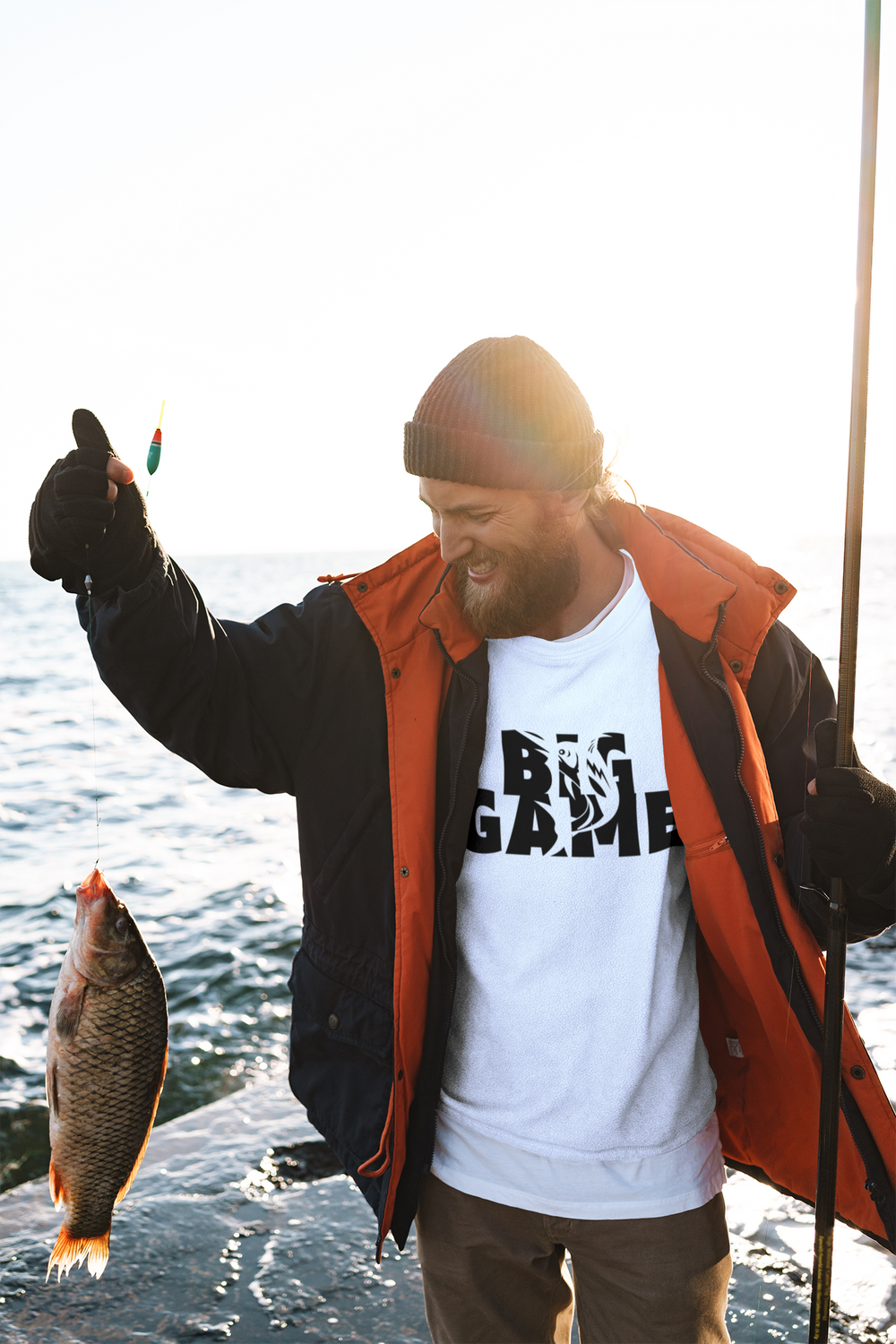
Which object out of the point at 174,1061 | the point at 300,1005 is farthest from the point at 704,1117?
the point at 174,1061

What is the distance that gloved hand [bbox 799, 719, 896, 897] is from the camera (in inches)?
79.7

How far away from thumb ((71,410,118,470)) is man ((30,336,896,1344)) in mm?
242

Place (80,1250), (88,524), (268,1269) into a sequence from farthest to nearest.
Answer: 1. (268,1269)
2. (80,1250)
3. (88,524)

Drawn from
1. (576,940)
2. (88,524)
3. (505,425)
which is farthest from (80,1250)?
(505,425)

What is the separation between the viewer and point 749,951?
2.20 meters

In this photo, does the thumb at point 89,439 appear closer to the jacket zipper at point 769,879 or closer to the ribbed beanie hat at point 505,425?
the ribbed beanie hat at point 505,425

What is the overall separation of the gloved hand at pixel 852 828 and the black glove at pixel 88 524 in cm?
142

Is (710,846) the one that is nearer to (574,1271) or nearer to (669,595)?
(669,595)

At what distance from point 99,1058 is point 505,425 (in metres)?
1.63

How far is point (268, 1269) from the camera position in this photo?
3.64m

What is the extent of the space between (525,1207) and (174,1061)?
210 inches

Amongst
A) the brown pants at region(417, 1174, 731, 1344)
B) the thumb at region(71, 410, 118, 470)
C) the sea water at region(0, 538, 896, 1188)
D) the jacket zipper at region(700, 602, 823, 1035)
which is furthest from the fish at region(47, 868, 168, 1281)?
the sea water at region(0, 538, 896, 1188)

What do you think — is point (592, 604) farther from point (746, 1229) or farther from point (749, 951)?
point (746, 1229)

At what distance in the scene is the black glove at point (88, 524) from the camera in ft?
6.09
